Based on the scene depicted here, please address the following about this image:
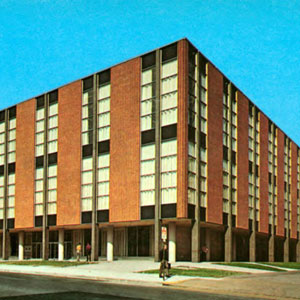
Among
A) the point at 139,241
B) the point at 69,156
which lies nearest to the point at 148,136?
the point at 139,241

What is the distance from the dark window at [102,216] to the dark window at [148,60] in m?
14.6

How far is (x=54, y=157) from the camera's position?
5384 cm

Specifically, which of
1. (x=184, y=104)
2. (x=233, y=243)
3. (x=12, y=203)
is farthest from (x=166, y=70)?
(x=12, y=203)

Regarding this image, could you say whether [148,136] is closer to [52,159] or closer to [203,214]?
[203,214]

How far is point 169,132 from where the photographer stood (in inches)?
1700

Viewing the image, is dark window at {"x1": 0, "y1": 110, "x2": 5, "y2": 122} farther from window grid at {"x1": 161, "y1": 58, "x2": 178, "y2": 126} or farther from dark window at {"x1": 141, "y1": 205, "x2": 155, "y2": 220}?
dark window at {"x1": 141, "y1": 205, "x2": 155, "y2": 220}

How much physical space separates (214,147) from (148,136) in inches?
293

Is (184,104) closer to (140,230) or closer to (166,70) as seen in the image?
(166,70)

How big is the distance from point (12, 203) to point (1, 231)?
13.2 ft

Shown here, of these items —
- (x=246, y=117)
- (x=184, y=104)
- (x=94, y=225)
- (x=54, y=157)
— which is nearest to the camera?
(x=184, y=104)

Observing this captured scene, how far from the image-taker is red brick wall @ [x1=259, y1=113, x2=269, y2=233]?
199 ft

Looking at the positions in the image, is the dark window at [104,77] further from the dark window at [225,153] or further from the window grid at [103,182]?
the dark window at [225,153]

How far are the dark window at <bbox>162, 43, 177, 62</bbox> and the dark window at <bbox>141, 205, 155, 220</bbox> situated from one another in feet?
45.2

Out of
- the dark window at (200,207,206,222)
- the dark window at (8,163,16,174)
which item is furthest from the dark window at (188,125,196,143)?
the dark window at (8,163,16,174)
